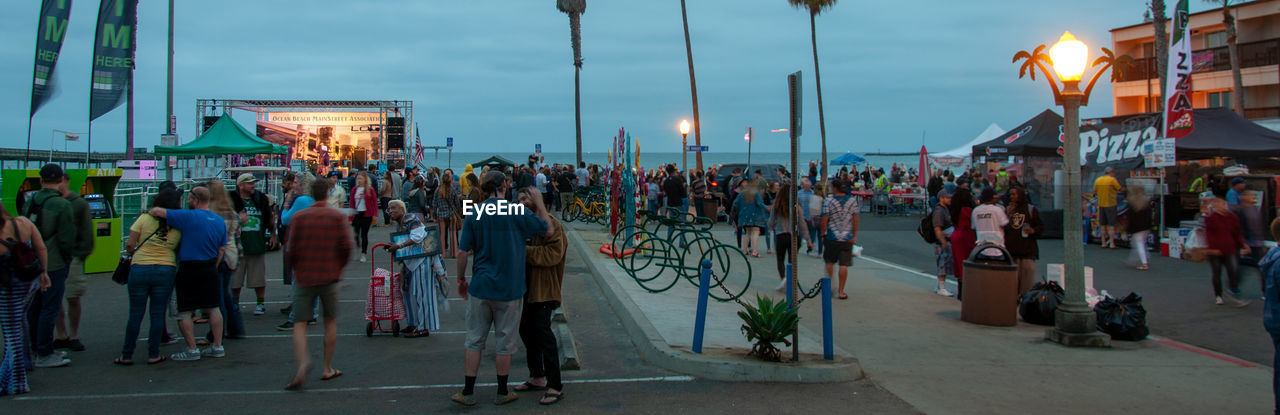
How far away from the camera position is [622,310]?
9227 mm

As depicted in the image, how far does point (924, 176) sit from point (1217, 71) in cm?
1501

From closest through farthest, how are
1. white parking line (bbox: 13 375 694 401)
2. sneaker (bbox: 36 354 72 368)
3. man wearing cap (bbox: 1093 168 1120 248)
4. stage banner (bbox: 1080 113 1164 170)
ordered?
white parking line (bbox: 13 375 694 401) < sneaker (bbox: 36 354 72 368) < man wearing cap (bbox: 1093 168 1120 248) < stage banner (bbox: 1080 113 1164 170)

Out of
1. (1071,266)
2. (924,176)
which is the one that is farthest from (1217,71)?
(1071,266)

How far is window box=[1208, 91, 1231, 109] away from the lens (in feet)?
109

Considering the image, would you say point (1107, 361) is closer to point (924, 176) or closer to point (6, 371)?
point (6, 371)

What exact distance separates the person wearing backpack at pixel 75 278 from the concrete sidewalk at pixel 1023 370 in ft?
16.8

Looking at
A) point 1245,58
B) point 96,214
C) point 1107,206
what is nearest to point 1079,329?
point 1107,206

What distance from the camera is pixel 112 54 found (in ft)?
56.2

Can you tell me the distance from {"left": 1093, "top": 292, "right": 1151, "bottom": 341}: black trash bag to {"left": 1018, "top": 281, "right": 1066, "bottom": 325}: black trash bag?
0.53 metres

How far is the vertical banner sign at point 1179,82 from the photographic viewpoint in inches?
625

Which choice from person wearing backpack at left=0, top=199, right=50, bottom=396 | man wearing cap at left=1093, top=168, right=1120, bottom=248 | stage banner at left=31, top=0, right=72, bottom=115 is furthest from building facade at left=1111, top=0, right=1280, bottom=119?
person wearing backpack at left=0, top=199, right=50, bottom=396

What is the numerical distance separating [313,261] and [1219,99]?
127 ft

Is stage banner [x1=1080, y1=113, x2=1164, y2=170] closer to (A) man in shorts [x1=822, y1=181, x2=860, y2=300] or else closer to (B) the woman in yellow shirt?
(A) man in shorts [x1=822, y1=181, x2=860, y2=300]

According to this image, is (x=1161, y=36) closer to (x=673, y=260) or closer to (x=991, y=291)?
(x=673, y=260)
